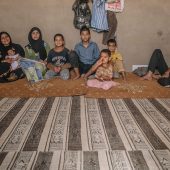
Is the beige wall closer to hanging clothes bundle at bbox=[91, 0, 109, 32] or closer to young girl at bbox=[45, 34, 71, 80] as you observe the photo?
hanging clothes bundle at bbox=[91, 0, 109, 32]

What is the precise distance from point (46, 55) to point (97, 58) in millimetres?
878

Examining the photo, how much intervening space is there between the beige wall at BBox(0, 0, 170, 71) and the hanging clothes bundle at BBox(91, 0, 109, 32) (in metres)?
0.24

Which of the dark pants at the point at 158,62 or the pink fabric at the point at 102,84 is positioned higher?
the dark pants at the point at 158,62

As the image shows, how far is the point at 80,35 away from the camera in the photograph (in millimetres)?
4633

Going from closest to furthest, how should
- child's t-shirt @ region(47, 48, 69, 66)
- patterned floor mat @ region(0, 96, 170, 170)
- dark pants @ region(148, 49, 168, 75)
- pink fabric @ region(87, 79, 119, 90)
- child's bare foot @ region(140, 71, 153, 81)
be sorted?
1. patterned floor mat @ region(0, 96, 170, 170)
2. pink fabric @ region(87, 79, 119, 90)
3. child's bare foot @ region(140, 71, 153, 81)
4. dark pants @ region(148, 49, 168, 75)
5. child's t-shirt @ region(47, 48, 69, 66)

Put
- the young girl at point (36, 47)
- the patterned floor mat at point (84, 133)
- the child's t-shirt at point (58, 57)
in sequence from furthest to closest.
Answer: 1. the young girl at point (36, 47)
2. the child's t-shirt at point (58, 57)
3. the patterned floor mat at point (84, 133)

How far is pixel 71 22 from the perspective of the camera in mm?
4625

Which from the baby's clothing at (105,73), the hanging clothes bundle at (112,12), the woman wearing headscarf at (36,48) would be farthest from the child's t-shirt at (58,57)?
the hanging clothes bundle at (112,12)

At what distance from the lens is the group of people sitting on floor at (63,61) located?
4.03 meters

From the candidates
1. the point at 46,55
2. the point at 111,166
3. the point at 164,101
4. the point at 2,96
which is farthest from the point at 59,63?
the point at 111,166

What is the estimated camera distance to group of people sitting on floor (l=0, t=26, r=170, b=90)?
13.2 feet

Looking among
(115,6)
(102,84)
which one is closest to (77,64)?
(102,84)

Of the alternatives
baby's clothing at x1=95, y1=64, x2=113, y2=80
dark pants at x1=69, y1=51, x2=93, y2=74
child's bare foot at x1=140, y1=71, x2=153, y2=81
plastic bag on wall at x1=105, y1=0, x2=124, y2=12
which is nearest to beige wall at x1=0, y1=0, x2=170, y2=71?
plastic bag on wall at x1=105, y1=0, x2=124, y2=12

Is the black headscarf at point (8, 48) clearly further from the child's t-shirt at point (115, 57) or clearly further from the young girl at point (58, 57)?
the child's t-shirt at point (115, 57)
